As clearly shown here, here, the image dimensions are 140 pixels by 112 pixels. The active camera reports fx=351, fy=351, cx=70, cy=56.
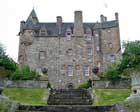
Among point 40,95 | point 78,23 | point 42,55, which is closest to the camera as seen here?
point 40,95

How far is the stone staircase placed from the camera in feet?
79.8

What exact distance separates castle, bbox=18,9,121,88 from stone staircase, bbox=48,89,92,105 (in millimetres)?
28816

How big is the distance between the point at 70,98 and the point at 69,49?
1327 inches

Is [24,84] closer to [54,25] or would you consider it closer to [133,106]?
[133,106]

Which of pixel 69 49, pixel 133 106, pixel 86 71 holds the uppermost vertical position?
pixel 69 49

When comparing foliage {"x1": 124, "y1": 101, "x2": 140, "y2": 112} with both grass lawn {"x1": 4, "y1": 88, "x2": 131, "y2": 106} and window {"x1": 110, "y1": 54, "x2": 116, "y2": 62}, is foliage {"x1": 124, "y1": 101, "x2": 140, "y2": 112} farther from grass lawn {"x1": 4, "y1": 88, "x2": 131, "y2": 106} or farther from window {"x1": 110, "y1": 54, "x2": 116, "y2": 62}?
window {"x1": 110, "y1": 54, "x2": 116, "y2": 62}

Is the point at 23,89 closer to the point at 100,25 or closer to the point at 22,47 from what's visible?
the point at 22,47

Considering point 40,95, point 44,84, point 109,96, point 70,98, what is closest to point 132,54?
→ point 109,96

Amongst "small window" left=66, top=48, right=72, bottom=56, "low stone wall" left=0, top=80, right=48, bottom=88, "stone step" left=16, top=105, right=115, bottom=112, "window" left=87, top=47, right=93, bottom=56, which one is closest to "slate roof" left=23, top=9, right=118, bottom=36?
"small window" left=66, top=48, right=72, bottom=56

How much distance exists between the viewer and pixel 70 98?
83.6 ft

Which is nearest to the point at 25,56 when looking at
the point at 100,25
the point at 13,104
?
the point at 100,25

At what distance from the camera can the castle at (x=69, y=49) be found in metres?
57.5

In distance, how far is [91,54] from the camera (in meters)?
58.8

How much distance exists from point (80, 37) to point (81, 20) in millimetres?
3078
